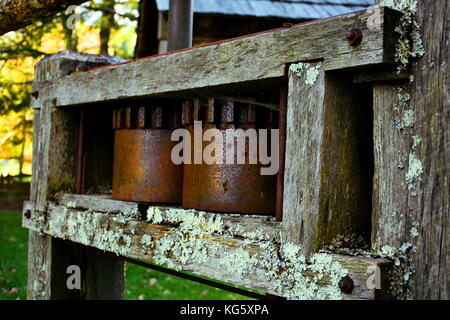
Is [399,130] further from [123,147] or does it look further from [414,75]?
[123,147]

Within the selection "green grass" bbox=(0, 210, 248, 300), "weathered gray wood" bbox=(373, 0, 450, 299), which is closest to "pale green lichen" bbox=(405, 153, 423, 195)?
"weathered gray wood" bbox=(373, 0, 450, 299)

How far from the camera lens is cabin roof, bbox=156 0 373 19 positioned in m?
6.19

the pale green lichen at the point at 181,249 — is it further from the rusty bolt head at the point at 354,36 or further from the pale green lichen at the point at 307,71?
the rusty bolt head at the point at 354,36

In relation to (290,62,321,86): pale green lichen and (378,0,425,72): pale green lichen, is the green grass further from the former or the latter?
(378,0,425,72): pale green lichen

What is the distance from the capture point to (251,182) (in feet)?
6.28

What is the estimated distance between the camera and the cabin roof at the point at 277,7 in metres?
6.19

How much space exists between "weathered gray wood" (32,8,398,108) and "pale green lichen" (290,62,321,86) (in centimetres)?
2

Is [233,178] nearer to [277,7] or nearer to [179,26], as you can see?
[179,26]

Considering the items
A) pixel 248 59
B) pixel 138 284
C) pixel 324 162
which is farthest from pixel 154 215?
pixel 138 284

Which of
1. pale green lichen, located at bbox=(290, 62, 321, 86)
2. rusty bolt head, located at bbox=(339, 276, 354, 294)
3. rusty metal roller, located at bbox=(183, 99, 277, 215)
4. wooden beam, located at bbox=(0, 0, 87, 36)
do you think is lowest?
rusty bolt head, located at bbox=(339, 276, 354, 294)

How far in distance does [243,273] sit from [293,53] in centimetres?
70

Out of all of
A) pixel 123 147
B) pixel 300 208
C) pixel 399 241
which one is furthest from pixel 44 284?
pixel 399 241

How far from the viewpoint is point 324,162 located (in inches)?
60.5

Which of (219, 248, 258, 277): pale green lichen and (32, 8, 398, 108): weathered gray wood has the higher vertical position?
(32, 8, 398, 108): weathered gray wood
